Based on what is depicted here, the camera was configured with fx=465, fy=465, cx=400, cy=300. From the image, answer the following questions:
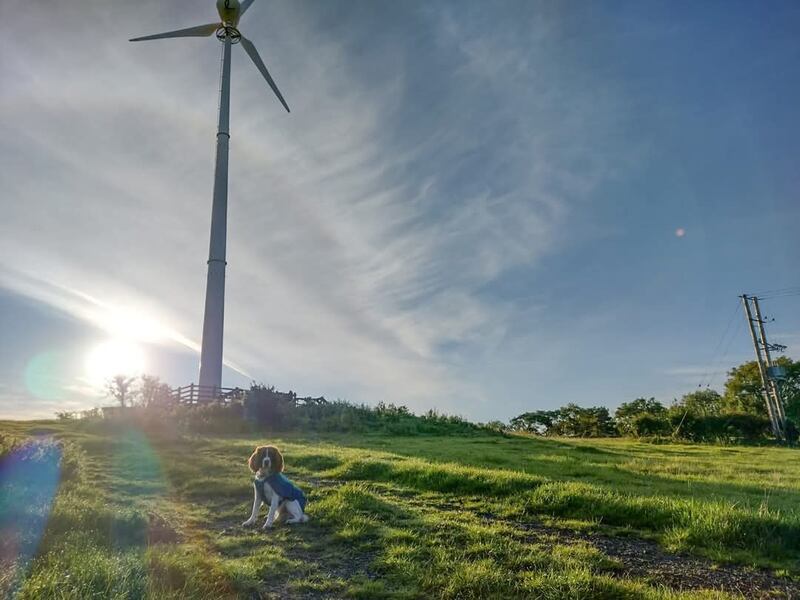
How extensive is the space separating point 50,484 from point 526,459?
550 inches

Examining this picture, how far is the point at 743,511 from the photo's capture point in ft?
23.4

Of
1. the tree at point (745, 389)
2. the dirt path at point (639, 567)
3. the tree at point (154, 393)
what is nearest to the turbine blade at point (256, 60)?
the tree at point (154, 393)

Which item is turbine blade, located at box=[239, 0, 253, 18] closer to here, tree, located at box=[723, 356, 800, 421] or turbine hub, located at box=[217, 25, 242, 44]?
turbine hub, located at box=[217, 25, 242, 44]

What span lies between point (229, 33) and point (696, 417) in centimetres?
5621

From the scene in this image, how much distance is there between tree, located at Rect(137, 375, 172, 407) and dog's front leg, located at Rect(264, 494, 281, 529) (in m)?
30.7

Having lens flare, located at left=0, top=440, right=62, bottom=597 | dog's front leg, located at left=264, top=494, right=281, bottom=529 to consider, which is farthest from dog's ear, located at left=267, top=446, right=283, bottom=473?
lens flare, located at left=0, top=440, right=62, bottom=597

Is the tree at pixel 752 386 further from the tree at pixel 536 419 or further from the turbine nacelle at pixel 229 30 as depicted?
the turbine nacelle at pixel 229 30

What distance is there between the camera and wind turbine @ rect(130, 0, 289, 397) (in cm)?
4041

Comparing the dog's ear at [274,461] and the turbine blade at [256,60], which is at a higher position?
the turbine blade at [256,60]

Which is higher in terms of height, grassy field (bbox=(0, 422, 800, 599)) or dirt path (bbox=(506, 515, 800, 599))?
grassy field (bbox=(0, 422, 800, 599))

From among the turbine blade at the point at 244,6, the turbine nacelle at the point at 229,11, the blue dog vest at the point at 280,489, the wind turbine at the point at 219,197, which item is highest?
the turbine blade at the point at 244,6

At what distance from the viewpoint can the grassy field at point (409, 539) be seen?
4.98 m

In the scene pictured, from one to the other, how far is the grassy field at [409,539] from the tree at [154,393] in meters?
25.5

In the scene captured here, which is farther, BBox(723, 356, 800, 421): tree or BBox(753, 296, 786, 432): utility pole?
BBox(723, 356, 800, 421): tree
